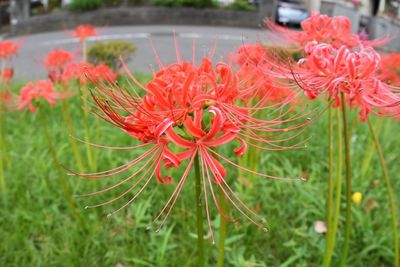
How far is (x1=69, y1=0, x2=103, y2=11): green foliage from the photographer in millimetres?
16156

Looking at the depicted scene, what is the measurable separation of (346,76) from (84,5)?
16068 mm

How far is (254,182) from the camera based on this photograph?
3.08 meters

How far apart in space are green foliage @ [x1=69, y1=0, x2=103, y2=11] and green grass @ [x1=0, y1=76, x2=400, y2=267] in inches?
532

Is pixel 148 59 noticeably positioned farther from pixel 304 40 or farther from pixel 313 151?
pixel 304 40

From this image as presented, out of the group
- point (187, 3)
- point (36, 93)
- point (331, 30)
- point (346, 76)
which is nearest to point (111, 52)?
point (36, 93)

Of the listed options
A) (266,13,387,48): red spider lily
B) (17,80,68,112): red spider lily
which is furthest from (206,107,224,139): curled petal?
(17,80,68,112): red spider lily

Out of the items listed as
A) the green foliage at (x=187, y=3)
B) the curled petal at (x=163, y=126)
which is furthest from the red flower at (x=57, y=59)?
the green foliage at (x=187, y=3)

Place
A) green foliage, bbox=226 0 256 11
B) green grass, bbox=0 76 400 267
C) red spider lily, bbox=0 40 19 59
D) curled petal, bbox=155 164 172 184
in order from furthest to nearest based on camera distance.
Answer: green foliage, bbox=226 0 256 11 < red spider lily, bbox=0 40 19 59 < green grass, bbox=0 76 400 267 < curled petal, bbox=155 164 172 184

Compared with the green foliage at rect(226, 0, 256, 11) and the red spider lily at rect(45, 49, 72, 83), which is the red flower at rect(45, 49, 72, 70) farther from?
the green foliage at rect(226, 0, 256, 11)

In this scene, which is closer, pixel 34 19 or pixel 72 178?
pixel 72 178

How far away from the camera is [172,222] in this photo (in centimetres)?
284

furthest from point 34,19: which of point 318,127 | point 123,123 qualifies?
point 123,123

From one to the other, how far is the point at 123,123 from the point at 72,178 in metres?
2.28

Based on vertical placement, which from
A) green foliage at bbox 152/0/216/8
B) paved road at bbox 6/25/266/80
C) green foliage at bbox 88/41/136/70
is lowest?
paved road at bbox 6/25/266/80
